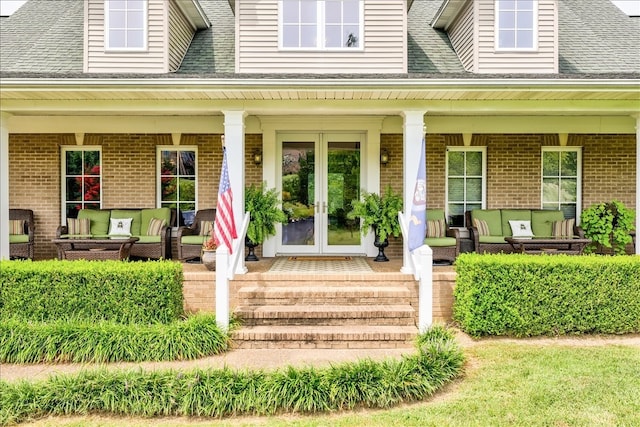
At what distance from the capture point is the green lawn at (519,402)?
164 inches

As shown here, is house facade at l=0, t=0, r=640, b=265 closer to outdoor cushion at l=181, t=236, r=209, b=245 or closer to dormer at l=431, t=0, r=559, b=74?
dormer at l=431, t=0, r=559, b=74

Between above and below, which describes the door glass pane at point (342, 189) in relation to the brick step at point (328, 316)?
above

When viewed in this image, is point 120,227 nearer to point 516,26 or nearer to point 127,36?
point 127,36

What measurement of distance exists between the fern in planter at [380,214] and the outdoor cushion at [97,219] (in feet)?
17.1

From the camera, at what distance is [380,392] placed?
453 cm

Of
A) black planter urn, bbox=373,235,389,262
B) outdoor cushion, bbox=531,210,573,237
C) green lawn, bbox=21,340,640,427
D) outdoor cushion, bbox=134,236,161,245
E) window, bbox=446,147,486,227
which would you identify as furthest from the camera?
window, bbox=446,147,486,227

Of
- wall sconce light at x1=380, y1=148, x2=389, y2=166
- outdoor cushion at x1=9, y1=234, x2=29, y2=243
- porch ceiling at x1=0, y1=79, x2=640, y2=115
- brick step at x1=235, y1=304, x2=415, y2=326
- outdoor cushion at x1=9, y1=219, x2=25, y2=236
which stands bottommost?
brick step at x1=235, y1=304, x2=415, y2=326

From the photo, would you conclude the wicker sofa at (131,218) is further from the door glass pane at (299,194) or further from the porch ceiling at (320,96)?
the porch ceiling at (320,96)

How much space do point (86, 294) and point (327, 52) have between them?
567 centimetres

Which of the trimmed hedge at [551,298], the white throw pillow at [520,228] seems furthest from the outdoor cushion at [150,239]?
the white throw pillow at [520,228]

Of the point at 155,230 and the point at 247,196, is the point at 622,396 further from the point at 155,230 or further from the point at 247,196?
the point at 155,230

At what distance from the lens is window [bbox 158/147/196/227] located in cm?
1011

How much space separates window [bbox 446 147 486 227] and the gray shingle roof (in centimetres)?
198

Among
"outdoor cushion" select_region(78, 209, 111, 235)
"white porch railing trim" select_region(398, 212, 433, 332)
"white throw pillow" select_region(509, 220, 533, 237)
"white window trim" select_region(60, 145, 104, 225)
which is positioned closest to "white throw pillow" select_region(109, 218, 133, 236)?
"outdoor cushion" select_region(78, 209, 111, 235)
